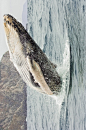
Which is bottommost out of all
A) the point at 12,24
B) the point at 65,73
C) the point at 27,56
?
the point at 65,73

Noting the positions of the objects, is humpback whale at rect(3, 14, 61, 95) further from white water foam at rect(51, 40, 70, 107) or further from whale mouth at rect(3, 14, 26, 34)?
white water foam at rect(51, 40, 70, 107)

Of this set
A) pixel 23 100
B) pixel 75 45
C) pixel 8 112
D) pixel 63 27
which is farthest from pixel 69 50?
pixel 8 112

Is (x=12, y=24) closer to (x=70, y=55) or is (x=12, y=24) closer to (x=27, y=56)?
(x=27, y=56)

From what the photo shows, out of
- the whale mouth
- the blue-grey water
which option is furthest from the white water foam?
the whale mouth

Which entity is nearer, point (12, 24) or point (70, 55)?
point (12, 24)

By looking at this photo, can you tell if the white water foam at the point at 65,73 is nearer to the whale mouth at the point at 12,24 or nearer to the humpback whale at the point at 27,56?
the humpback whale at the point at 27,56

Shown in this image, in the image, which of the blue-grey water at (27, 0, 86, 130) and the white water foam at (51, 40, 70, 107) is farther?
the white water foam at (51, 40, 70, 107)

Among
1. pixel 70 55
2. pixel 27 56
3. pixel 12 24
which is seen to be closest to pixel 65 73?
pixel 70 55

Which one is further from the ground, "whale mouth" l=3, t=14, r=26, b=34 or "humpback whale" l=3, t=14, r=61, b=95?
"whale mouth" l=3, t=14, r=26, b=34

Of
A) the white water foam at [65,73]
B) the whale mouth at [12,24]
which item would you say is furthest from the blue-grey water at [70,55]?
the whale mouth at [12,24]
